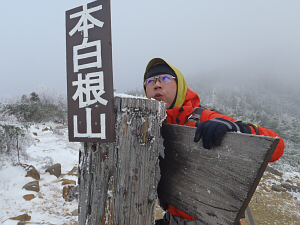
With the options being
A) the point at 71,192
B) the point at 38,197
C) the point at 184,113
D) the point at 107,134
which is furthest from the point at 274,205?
the point at 38,197

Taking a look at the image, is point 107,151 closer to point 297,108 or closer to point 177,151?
point 177,151

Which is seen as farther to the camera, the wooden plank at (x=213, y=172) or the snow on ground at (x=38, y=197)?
the snow on ground at (x=38, y=197)

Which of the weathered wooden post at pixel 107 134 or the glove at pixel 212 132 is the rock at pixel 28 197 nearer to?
the weathered wooden post at pixel 107 134

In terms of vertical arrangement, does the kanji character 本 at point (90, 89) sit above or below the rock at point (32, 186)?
above

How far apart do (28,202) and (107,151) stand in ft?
15.5

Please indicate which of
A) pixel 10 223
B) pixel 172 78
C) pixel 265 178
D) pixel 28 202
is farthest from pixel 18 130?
pixel 265 178

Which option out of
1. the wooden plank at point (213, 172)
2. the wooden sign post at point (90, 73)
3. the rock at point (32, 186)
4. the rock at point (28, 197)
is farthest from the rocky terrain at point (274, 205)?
the wooden sign post at point (90, 73)

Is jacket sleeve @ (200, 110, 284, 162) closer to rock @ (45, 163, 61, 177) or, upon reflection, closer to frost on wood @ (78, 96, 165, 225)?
frost on wood @ (78, 96, 165, 225)

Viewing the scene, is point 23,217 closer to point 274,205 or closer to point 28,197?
point 28,197

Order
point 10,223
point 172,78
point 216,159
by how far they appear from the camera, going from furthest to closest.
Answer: point 10,223
point 172,78
point 216,159

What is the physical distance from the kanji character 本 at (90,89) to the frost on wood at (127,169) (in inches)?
4.4

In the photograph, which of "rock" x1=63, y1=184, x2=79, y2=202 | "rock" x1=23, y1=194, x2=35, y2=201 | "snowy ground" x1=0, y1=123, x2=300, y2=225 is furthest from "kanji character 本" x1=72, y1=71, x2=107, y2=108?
"rock" x1=23, y1=194, x2=35, y2=201

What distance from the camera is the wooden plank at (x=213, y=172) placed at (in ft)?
2.09

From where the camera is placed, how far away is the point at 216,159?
2.49 ft
